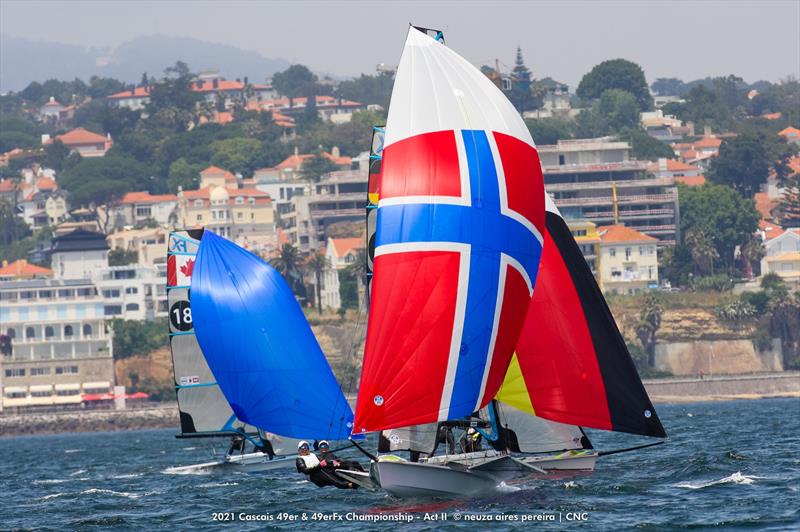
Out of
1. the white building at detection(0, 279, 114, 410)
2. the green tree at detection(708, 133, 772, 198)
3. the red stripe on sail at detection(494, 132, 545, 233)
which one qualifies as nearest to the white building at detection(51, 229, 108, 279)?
the white building at detection(0, 279, 114, 410)

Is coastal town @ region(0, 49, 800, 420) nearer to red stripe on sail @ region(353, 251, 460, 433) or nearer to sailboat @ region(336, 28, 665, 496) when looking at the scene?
sailboat @ region(336, 28, 665, 496)

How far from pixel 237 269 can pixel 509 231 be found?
1454 cm

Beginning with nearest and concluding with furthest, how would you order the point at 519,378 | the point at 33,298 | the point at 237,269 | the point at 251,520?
1. the point at 251,520
2. the point at 519,378
3. the point at 237,269
4. the point at 33,298

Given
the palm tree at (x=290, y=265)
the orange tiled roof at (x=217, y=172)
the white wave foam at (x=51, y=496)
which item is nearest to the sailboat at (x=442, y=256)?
the white wave foam at (x=51, y=496)

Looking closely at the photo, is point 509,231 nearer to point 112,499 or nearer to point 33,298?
point 112,499

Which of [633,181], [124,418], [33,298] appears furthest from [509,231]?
[633,181]

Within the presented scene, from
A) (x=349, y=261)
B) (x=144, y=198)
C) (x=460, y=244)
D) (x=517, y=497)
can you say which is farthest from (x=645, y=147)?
(x=460, y=244)

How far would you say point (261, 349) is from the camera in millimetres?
44750

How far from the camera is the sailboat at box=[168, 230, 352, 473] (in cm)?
4378

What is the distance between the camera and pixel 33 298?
137 meters

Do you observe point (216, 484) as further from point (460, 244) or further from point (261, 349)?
point (460, 244)

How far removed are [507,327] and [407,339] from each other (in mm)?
2220

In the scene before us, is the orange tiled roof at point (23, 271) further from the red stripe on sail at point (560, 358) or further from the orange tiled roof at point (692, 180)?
the red stripe on sail at point (560, 358)

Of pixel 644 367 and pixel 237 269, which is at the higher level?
pixel 237 269
